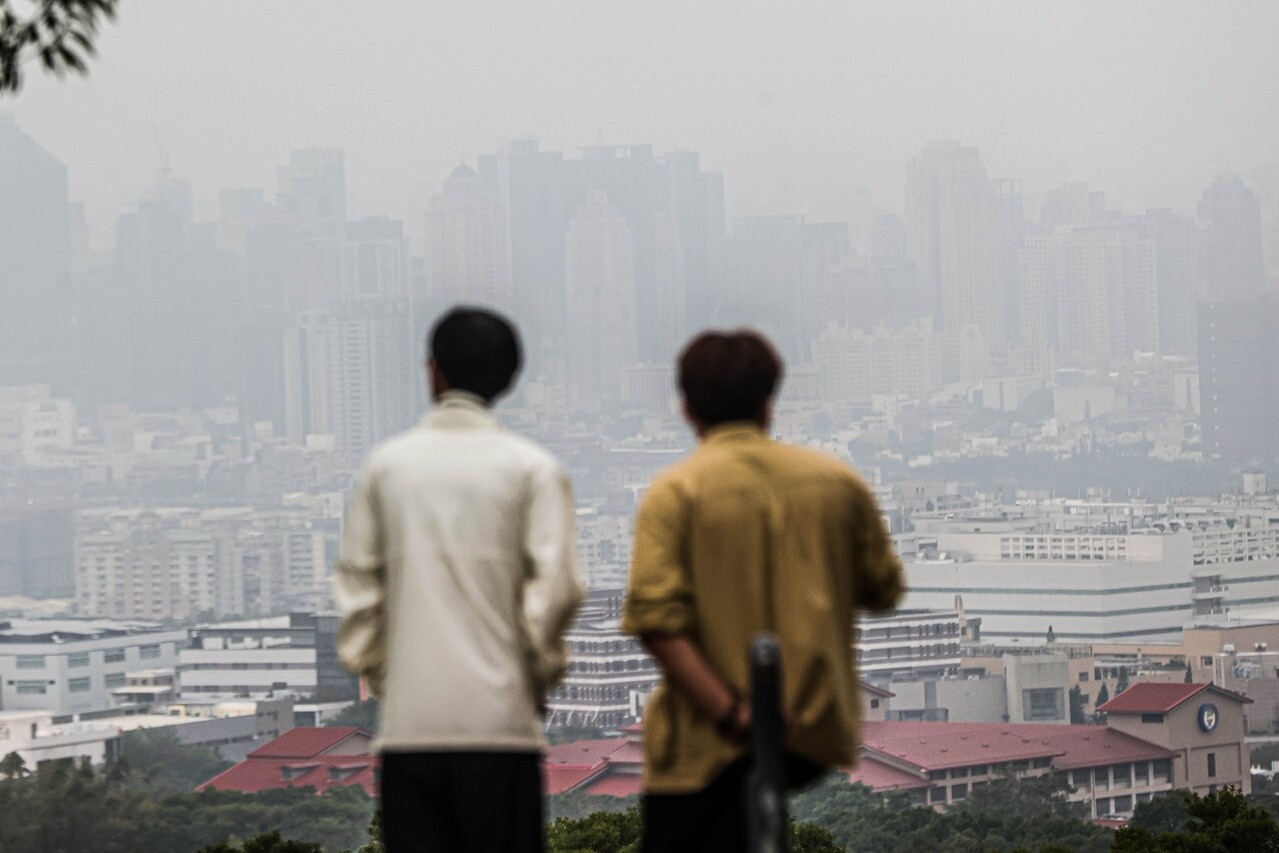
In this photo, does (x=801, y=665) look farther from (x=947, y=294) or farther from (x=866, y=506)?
(x=947, y=294)

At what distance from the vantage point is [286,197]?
80000mm

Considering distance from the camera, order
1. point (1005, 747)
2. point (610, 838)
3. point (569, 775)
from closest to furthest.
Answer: point (610, 838), point (569, 775), point (1005, 747)

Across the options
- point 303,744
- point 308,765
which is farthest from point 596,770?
point 303,744

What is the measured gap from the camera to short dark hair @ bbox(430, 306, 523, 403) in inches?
62.7

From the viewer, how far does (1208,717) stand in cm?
3444

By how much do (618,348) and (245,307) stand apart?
13.3m

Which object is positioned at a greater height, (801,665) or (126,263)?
(126,263)

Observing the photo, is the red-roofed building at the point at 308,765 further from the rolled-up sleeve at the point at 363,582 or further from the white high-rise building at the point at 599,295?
the white high-rise building at the point at 599,295

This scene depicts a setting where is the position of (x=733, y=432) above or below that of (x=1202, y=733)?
above

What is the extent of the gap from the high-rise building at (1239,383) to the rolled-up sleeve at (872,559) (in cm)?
6977

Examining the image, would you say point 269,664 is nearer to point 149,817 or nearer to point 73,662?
point 73,662

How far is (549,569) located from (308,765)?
1359 inches

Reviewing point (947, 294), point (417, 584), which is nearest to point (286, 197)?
point (947, 294)

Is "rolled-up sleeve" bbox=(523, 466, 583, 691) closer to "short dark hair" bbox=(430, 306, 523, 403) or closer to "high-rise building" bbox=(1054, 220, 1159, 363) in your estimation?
"short dark hair" bbox=(430, 306, 523, 403)
